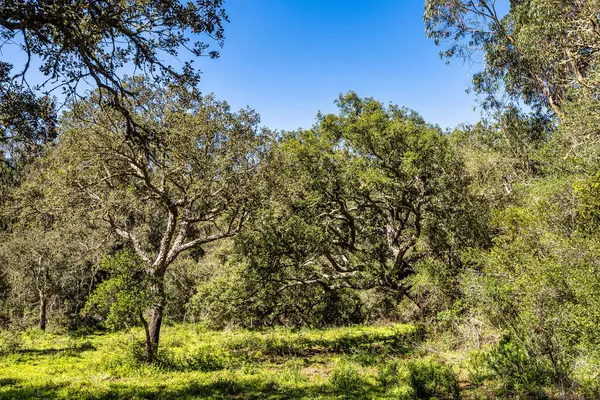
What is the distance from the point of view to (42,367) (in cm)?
1309

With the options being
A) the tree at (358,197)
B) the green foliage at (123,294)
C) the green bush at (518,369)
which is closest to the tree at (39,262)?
the green foliage at (123,294)

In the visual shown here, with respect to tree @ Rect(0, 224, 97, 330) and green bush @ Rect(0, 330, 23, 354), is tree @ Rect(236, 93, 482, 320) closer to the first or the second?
green bush @ Rect(0, 330, 23, 354)

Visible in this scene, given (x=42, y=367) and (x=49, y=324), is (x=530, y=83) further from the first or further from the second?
(x=49, y=324)

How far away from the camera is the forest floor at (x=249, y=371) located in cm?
912

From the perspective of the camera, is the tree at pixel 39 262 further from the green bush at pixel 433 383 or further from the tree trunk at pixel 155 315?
the green bush at pixel 433 383

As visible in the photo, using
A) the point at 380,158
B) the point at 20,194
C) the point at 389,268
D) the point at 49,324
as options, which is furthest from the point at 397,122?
the point at 49,324

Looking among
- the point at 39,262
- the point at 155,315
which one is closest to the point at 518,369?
the point at 155,315

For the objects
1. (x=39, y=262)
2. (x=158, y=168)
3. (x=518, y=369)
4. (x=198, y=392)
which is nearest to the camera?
(x=518, y=369)

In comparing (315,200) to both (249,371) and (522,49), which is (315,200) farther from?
(522,49)

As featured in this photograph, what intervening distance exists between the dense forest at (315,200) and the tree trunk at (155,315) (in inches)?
2.7

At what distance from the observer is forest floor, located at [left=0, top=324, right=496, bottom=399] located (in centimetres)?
912

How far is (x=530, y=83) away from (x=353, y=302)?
20.2 meters

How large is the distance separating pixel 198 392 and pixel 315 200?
8130 mm

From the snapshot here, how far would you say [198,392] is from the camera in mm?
9539
